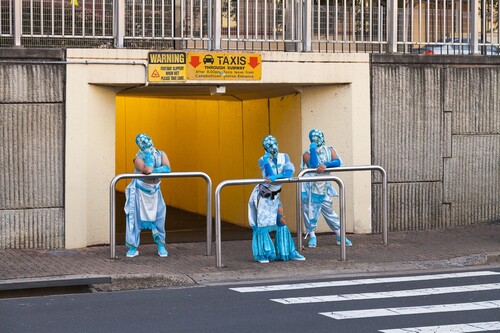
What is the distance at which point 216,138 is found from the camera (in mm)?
18031

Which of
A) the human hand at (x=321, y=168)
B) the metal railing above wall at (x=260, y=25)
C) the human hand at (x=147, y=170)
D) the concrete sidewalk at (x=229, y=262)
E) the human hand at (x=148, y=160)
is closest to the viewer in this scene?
the concrete sidewalk at (x=229, y=262)

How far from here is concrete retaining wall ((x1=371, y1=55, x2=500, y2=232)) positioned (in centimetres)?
1541

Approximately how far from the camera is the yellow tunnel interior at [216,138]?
53.1ft

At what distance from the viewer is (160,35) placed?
47.5 ft

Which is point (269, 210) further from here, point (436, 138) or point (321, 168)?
point (436, 138)

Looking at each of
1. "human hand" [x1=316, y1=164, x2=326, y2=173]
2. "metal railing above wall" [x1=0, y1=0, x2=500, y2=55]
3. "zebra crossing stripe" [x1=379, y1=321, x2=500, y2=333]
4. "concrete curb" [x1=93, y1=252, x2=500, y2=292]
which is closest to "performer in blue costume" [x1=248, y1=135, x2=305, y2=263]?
"concrete curb" [x1=93, y1=252, x2=500, y2=292]

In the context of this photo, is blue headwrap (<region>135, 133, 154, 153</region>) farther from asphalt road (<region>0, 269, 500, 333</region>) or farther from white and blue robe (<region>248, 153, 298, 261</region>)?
asphalt road (<region>0, 269, 500, 333</region>)

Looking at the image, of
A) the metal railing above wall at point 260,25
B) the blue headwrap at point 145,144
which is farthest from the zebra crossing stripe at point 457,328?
the metal railing above wall at point 260,25

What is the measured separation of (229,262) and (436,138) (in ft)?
14.8

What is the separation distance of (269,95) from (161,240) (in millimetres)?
4002

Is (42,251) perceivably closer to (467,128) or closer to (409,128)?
(409,128)

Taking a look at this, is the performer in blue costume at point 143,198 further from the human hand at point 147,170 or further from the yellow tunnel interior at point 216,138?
the yellow tunnel interior at point 216,138

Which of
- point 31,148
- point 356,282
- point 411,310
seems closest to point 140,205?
point 31,148

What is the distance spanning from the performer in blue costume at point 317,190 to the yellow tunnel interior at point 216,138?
177 centimetres
